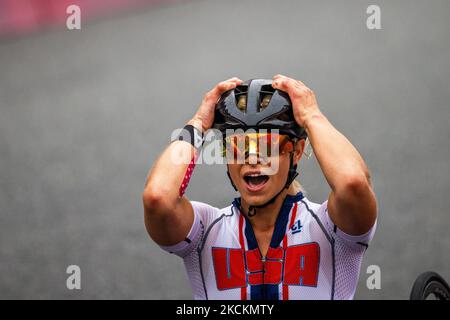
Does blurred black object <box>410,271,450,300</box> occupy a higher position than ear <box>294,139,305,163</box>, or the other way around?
ear <box>294,139,305,163</box>

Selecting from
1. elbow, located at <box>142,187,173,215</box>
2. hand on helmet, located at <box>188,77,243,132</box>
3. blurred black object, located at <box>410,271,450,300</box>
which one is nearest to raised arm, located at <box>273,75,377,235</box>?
hand on helmet, located at <box>188,77,243,132</box>

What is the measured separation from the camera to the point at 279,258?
2.62m

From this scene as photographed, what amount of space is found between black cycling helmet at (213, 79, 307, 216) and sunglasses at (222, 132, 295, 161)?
37 millimetres

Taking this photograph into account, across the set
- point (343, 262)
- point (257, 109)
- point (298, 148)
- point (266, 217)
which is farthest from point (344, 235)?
point (257, 109)

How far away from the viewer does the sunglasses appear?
2.66m

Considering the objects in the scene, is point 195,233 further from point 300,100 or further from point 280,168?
point 300,100

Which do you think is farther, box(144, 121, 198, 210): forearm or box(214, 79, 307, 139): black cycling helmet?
box(214, 79, 307, 139): black cycling helmet

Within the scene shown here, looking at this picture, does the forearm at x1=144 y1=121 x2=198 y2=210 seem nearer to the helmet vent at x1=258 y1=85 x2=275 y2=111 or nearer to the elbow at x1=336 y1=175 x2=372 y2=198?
the helmet vent at x1=258 y1=85 x2=275 y2=111

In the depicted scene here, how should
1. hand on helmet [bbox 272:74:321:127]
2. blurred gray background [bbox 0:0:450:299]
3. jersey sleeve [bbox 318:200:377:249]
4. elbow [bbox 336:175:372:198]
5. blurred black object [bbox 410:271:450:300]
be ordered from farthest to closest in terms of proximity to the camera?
blurred gray background [bbox 0:0:450:299] → blurred black object [bbox 410:271:450:300] → hand on helmet [bbox 272:74:321:127] → jersey sleeve [bbox 318:200:377:249] → elbow [bbox 336:175:372:198]

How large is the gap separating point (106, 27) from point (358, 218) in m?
7.18

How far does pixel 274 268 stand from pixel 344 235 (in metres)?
0.30

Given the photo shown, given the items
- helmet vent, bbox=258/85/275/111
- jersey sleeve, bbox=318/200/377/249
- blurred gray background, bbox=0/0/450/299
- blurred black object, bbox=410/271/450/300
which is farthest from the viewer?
blurred gray background, bbox=0/0/450/299
